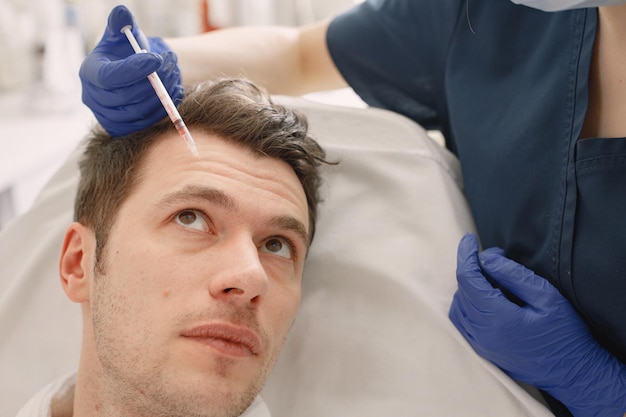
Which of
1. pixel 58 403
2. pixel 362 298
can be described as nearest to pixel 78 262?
pixel 58 403

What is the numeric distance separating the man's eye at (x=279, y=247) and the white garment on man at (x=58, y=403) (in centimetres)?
26

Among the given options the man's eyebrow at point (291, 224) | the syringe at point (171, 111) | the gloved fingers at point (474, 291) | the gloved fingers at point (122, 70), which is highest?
the gloved fingers at point (122, 70)

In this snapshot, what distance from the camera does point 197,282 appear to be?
989mm

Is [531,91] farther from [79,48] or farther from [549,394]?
[79,48]

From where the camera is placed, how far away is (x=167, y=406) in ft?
3.15

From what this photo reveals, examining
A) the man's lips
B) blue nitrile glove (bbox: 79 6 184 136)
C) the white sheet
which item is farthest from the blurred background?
the man's lips

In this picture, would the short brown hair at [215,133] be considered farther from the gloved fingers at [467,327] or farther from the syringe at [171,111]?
the gloved fingers at [467,327]

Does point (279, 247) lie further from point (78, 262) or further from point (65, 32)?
point (65, 32)

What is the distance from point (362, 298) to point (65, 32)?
205cm

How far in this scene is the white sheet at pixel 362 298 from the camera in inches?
46.1

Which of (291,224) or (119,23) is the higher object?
(119,23)

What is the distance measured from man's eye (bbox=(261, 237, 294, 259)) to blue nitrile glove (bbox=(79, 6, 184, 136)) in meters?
0.29

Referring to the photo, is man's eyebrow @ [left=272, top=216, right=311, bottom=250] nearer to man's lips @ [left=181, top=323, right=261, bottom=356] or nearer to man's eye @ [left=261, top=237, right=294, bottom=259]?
man's eye @ [left=261, top=237, right=294, bottom=259]

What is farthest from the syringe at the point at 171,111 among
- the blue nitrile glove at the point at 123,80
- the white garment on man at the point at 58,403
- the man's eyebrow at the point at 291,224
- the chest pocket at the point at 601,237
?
the chest pocket at the point at 601,237
